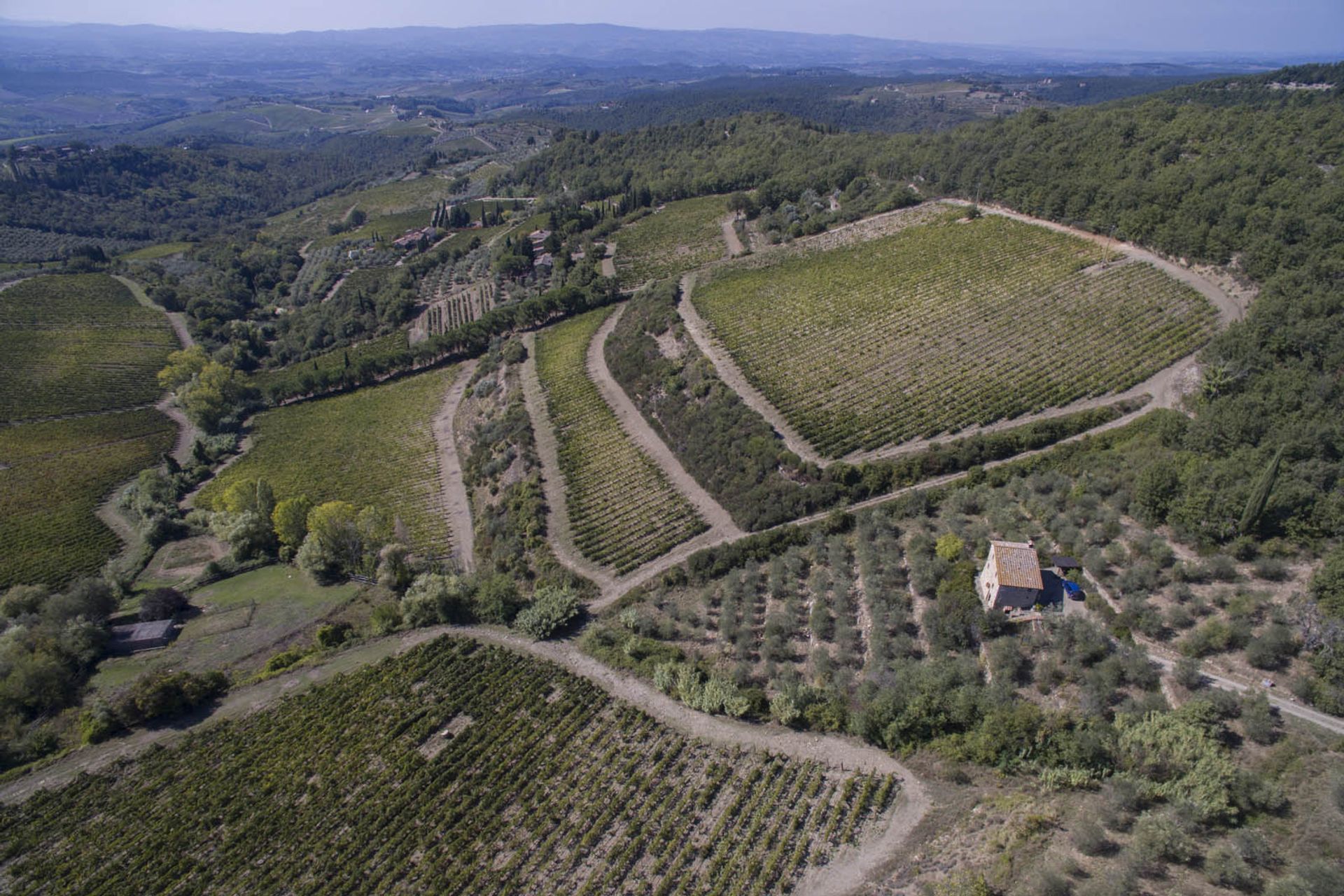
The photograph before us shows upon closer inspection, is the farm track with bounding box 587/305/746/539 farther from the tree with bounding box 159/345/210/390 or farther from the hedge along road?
the tree with bounding box 159/345/210/390

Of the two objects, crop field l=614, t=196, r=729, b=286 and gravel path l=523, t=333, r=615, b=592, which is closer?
gravel path l=523, t=333, r=615, b=592

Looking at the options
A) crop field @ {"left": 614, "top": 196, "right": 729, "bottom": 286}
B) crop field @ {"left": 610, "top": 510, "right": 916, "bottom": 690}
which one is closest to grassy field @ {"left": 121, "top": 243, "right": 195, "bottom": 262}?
crop field @ {"left": 614, "top": 196, "right": 729, "bottom": 286}

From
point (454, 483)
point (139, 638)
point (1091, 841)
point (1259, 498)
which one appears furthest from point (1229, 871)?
point (454, 483)

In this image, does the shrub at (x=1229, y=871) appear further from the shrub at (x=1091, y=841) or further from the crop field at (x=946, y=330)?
the crop field at (x=946, y=330)

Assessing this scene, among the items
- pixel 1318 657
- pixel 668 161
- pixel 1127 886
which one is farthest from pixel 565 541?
pixel 668 161

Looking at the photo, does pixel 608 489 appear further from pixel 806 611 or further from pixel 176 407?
pixel 176 407

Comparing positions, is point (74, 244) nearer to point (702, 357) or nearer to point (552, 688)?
point (702, 357)

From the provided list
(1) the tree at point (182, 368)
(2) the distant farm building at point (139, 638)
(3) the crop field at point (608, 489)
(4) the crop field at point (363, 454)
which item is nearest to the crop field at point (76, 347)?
(1) the tree at point (182, 368)
